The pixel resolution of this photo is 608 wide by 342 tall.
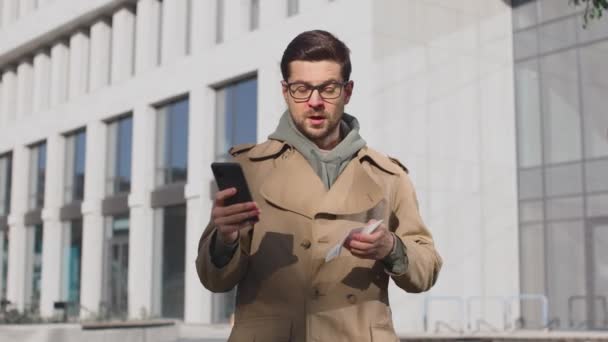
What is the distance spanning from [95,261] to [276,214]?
27854mm

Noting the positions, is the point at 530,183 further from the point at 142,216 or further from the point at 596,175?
the point at 142,216

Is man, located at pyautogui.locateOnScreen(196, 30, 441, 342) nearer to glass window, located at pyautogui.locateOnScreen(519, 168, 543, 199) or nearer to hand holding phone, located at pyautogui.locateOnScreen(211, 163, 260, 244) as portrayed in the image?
hand holding phone, located at pyautogui.locateOnScreen(211, 163, 260, 244)

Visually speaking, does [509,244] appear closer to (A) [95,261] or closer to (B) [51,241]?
(A) [95,261]

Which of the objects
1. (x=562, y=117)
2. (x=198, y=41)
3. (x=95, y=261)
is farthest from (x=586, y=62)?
(x=95, y=261)

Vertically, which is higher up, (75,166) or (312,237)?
(75,166)

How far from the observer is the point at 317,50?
281 cm

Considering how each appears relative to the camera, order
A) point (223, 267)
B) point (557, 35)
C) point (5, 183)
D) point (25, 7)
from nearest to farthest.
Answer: point (223, 267)
point (557, 35)
point (25, 7)
point (5, 183)

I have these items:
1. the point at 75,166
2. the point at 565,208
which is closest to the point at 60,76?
the point at 75,166

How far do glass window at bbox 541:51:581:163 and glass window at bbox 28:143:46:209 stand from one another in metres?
18.8

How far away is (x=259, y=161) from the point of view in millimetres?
2910

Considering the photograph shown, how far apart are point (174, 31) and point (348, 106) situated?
28.0 feet

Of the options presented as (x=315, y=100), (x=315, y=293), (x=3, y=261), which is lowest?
(x=315, y=293)

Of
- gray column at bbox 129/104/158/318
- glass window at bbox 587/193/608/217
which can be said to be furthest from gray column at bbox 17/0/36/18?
glass window at bbox 587/193/608/217

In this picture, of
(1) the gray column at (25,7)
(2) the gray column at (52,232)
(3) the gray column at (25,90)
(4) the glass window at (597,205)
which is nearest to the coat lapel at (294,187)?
(4) the glass window at (597,205)
